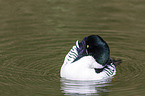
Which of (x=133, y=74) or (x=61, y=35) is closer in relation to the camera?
(x=133, y=74)

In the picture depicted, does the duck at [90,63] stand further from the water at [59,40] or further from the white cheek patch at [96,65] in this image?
the water at [59,40]

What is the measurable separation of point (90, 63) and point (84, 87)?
664 millimetres

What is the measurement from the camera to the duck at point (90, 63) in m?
10.5

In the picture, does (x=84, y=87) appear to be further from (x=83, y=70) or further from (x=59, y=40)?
(x=59, y=40)

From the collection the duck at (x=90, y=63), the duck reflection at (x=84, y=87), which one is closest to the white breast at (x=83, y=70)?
the duck at (x=90, y=63)

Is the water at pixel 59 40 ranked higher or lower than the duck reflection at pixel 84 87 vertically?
higher

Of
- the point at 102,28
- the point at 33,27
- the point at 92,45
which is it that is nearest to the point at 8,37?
the point at 33,27

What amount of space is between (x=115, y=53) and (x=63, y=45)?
64.8 inches

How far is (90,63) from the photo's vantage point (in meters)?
10.5

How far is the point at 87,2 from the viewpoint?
1766 cm

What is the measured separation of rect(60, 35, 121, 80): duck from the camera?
34.3 ft

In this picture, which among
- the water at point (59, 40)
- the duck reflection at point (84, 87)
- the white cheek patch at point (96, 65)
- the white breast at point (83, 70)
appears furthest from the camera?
the white cheek patch at point (96, 65)

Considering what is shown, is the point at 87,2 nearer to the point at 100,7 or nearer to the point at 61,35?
the point at 100,7

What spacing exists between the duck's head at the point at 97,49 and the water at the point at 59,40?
59cm
